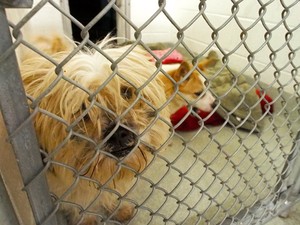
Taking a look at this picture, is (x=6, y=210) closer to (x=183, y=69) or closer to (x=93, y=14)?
(x=183, y=69)

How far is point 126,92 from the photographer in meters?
0.92

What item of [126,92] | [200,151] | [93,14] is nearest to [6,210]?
[126,92]

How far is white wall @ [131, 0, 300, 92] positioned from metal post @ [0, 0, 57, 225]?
1.21 metres

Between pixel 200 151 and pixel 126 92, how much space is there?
0.99 metres

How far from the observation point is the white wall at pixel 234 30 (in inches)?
80.4

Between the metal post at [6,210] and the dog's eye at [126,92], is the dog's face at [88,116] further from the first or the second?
the metal post at [6,210]

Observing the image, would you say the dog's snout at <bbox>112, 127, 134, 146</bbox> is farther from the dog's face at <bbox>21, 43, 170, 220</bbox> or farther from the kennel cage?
the kennel cage

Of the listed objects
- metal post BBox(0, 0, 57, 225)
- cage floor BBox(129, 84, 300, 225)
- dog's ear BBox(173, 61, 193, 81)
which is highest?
metal post BBox(0, 0, 57, 225)

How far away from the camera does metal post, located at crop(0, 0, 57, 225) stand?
363 mm

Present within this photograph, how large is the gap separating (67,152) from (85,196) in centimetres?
26

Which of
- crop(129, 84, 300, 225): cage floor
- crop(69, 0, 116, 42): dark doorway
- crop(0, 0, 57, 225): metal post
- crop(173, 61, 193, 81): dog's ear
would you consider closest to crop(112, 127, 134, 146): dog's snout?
crop(0, 0, 57, 225): metal post

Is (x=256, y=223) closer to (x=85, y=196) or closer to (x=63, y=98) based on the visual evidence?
(x=85, y=196)

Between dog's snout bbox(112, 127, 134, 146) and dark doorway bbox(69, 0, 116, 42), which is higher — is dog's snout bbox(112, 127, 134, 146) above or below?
above

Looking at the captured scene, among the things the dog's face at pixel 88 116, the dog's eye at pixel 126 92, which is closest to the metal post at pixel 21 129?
the dog's face at pixel 88 116
